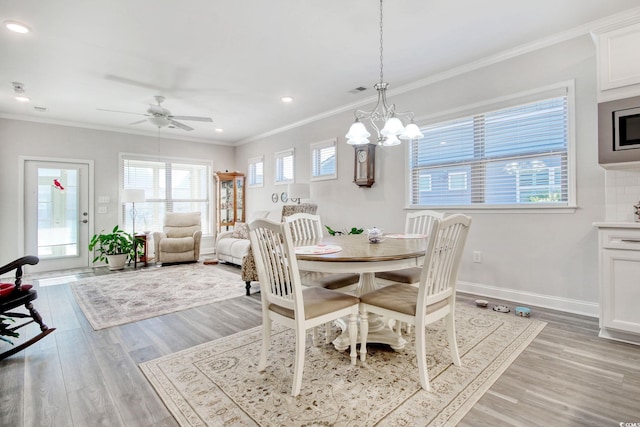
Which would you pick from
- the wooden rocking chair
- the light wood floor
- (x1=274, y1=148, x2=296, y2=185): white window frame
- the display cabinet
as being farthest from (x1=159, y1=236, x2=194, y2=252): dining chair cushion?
the wooden rocking chair

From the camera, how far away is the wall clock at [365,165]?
4543mm

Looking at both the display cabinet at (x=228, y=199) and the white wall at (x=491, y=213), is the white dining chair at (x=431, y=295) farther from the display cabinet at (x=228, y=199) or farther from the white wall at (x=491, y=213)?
the display cabinet at (x=228, y=199)

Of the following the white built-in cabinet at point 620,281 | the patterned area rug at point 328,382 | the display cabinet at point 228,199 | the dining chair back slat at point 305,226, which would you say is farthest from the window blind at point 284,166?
the white built-in cabinet at point 620,281

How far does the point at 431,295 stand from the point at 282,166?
16.7ft

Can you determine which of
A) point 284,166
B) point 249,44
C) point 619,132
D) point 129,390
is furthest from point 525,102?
point 284,166

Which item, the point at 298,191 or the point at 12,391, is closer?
the point at 12,391

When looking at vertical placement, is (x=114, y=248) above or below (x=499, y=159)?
below

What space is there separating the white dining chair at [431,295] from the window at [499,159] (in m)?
1.87

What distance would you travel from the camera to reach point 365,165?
4.57 meters

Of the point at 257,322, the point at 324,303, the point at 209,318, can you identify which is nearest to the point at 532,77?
the point at 324,303

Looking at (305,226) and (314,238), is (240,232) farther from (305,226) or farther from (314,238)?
(314,238)

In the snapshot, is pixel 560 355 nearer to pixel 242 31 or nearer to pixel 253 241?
pixel 253 241

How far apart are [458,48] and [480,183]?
1477mm

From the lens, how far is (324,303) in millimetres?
1921
